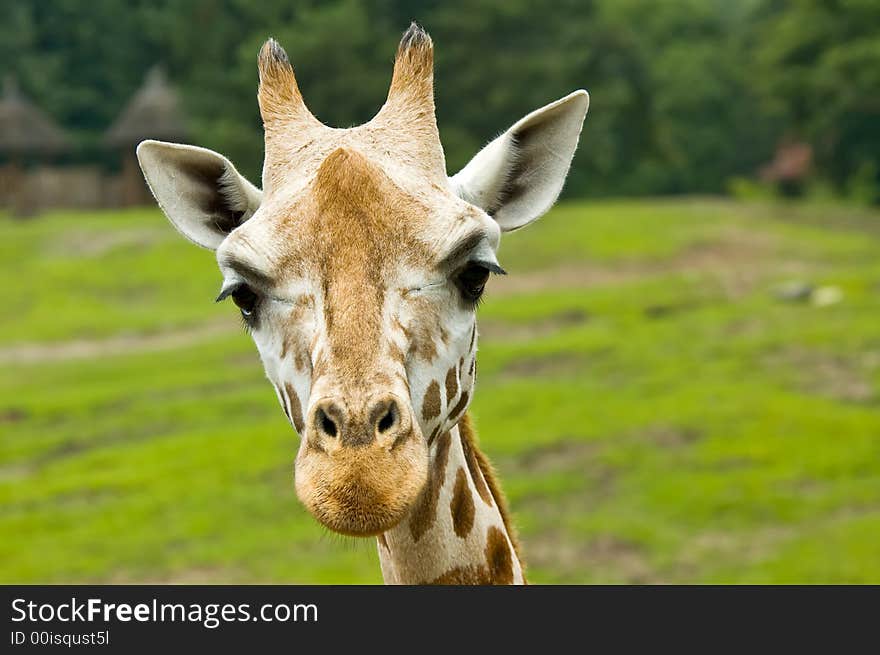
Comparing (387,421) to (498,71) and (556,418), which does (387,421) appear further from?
(498,71)

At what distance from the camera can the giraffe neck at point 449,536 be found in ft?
Answer: 19.0

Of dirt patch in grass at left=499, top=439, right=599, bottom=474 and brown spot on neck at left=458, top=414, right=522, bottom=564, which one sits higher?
dirt patch in grass at left=499, top=439, right=599, bottom=474

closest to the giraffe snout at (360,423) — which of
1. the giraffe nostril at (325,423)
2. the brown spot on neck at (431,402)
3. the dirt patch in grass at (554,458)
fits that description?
the giraffe nostril at (325,423)

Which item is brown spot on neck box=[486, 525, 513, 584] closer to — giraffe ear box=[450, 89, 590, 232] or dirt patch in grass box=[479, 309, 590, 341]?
giraffe ear box=[450, 89, 590, 232]

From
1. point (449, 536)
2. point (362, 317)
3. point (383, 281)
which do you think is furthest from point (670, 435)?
point (362, 317)

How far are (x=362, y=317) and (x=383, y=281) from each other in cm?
22

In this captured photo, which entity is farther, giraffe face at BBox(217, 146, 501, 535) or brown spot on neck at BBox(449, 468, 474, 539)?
brown spot on neck at BBox(449, 468, 474, 539)

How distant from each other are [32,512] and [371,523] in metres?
20.6

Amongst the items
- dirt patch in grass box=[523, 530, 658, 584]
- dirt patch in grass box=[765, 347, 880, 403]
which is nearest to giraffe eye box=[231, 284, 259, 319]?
dirt patch in grass box=[523, 530, 658, 584]

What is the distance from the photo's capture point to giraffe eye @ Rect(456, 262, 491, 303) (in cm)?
528

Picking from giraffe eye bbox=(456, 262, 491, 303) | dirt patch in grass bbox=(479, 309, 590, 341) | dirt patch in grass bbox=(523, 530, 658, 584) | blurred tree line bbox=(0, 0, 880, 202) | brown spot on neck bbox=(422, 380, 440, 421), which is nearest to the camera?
brown spot on neck bbox=(422, 380, 440, 421)

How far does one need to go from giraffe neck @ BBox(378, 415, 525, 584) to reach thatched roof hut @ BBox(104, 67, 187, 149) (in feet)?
178

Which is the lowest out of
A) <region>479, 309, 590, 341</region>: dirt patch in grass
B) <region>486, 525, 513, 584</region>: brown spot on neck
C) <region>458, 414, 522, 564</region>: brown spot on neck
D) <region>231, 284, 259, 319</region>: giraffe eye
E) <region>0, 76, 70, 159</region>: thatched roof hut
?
<region>486, 525, 513, 584</region>: brown spot on neck

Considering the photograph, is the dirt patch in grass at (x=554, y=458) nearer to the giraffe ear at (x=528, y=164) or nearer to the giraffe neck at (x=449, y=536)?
the giraffe neck at (x=449, y=536)
